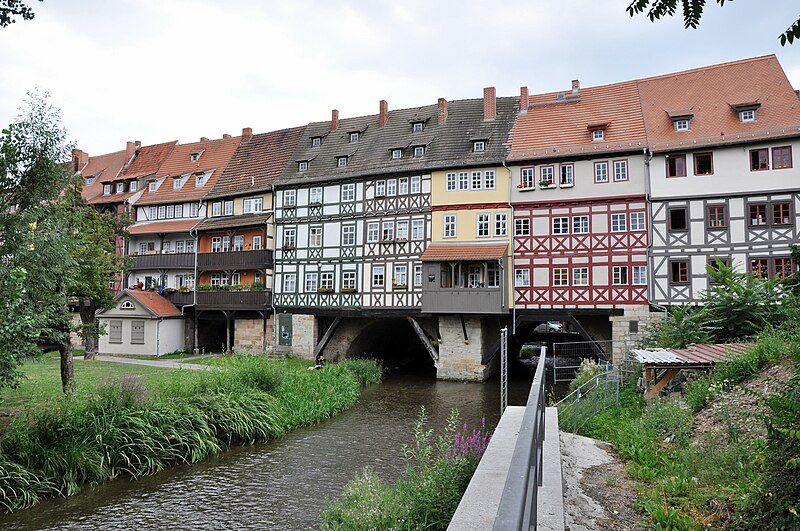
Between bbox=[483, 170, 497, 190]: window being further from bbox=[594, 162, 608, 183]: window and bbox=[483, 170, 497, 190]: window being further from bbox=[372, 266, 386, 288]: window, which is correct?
bbox=[372, 266, 386, 288]: window

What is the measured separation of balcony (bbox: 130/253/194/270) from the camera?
2972cm

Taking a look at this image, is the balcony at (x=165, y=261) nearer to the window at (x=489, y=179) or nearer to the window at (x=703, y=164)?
the window at (x=489, y=179)

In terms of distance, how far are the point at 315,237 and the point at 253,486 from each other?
17.3 m

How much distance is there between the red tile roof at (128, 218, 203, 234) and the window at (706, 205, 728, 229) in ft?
77.5

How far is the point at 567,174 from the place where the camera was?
22219mm

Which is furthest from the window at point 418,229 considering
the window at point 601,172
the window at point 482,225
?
the window at point 601,172

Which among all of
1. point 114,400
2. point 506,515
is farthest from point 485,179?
point 506,515

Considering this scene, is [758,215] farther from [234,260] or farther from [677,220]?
[234,260]

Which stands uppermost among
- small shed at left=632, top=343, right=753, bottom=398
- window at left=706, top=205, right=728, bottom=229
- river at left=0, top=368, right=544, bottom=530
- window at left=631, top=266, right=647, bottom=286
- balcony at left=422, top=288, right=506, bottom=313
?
window at left=706, top=205, right=728, bottom=229

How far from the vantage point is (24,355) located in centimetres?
970

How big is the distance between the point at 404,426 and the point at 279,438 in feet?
10.7

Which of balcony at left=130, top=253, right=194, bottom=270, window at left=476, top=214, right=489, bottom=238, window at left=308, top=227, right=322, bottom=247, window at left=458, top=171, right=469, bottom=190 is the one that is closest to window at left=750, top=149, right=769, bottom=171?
window at left=476, top=214, right=489, bottom=238

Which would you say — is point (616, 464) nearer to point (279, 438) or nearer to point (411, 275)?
point (279, 438)

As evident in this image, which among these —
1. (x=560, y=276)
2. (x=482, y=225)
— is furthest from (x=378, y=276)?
(x=560, y=276)
